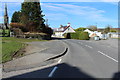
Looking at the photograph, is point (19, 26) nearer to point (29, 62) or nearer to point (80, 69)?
point (29, 62)

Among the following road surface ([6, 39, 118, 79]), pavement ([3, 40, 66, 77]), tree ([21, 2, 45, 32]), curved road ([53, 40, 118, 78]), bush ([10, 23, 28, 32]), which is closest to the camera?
road surface ([6, 39, 118, 79])

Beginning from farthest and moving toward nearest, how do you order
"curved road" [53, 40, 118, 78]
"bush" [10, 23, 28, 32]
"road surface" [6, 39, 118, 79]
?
"bush" [10, 23, 28, 32], "curved road" [53, 40, 118, 78], "road surface" [6, 39, 118, 79]

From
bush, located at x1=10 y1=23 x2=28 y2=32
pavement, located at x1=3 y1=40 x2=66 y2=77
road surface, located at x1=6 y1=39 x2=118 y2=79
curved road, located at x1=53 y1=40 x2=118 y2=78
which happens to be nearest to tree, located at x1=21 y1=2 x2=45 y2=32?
bush, located at x1=10 y1=23 x2=28 y2=32

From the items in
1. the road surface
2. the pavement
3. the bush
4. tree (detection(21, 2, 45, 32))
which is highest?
tree (detection(21, 2, 45, 32))

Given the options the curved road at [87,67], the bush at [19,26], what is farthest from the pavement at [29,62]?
the bush at [19,26]

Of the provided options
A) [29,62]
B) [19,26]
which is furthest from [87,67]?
[19,26]

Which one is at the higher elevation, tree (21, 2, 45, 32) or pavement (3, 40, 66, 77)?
tree (21, 2, 45, 32)

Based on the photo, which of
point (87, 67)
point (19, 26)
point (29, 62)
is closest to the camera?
point (87, 67)

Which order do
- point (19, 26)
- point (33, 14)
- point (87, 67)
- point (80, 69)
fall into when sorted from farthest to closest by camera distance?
1. point (33, 14)
2. point (19, 26)
3. point (87, 67)
4. point (80, 69)

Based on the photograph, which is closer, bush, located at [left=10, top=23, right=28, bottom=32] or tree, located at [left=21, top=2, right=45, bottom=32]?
bush, located at [left=10, top=23, right=28, bottom=32]

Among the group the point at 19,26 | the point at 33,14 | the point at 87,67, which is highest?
the point at 33,14

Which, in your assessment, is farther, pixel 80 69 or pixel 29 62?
pixel 29 62

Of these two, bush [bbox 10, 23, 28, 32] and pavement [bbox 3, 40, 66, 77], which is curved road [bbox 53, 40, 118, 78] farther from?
bush [bbox 10, 23, 28, 32]

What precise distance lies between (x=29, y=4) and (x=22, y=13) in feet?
8.73
